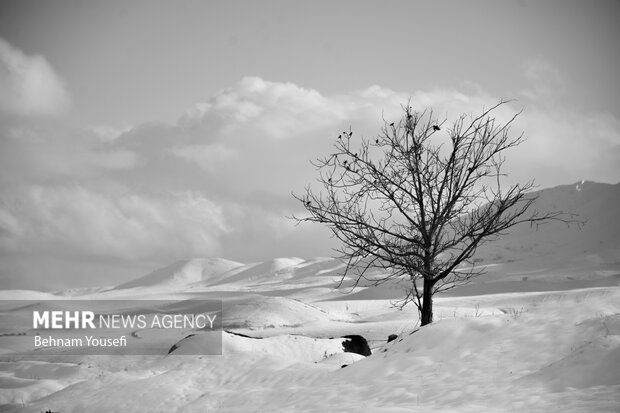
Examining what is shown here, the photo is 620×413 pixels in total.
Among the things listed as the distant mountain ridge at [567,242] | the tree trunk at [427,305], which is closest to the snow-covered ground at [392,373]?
the tree trunk at [427,305]

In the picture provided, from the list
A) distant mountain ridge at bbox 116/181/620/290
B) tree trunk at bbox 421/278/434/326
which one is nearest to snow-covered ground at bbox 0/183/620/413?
tree trunk at bbox 421/278/434/326

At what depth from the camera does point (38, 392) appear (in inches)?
646

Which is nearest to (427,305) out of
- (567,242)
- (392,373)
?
(392,373)

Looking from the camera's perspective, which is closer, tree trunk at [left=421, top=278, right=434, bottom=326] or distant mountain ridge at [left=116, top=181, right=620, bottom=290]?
tree trunk at [left=421, top=278, right=434, bottom=326]

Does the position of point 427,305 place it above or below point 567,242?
below

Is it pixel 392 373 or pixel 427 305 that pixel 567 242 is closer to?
pixel 427 305

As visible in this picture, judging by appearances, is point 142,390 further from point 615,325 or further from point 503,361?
point 615,325

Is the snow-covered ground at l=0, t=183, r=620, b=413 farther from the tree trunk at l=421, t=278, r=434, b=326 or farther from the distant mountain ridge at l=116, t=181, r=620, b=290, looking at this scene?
the distant mountain ridge at l=116, t=181, r=620, b=290

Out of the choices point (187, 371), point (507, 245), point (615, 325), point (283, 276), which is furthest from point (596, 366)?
point (283, 276)

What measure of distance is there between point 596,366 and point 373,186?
6.35 metres

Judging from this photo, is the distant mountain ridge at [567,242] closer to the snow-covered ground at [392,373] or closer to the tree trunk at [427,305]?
the snow-covered ground at [392,373]

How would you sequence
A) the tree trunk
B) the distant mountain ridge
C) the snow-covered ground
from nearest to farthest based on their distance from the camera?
the snow-covered ground, the tree trunk, the distant mountain ridge

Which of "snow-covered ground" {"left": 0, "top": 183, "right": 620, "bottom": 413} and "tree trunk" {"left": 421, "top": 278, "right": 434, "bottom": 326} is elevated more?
"tree trunk" {"left": 421, "top": 278, "right": 434, "bottom": 326}

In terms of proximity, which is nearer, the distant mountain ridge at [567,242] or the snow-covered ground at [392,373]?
the snow-covered ground at [392,373]
